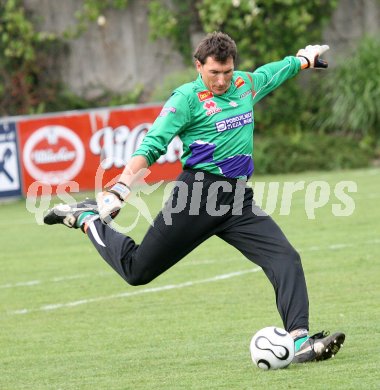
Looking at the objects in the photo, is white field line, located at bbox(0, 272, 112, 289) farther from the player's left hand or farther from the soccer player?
the player's left hand

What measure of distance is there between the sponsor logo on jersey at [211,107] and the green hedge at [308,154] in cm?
1510

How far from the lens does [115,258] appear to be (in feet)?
24.9

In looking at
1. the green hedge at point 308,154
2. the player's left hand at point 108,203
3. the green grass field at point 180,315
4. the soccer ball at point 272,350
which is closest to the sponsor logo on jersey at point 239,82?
the player's left hand at point 108,203

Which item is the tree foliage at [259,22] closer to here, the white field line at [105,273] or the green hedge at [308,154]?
the green hedge at [308,154]

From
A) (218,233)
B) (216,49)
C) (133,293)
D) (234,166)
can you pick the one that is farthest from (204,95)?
(133,293)

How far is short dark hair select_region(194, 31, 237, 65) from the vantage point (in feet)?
23.4

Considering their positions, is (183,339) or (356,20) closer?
(183,339)

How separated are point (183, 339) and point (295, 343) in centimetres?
136

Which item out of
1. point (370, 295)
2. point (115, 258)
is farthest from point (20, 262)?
point (115, 258)

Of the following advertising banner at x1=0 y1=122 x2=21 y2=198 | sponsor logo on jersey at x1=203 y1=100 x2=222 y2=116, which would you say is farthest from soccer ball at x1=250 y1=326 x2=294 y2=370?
advertising banner at x1=0 y1=122 x2=21 y2=198

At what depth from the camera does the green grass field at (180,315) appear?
7.10 meters

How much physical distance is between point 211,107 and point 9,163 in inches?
507

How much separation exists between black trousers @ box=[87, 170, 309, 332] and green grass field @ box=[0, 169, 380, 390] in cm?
53

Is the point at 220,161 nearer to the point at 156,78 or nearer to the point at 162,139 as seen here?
the point at 162,139
